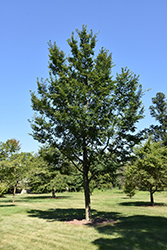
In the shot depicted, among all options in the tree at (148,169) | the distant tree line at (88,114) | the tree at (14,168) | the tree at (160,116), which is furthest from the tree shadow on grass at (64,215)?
the tree at (160,116)

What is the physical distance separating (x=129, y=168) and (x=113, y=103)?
11.3 m

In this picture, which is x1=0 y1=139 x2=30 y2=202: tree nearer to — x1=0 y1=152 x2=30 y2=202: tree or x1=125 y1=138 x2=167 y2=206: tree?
x1=0 y1=152 x2=30 y2=202: tree

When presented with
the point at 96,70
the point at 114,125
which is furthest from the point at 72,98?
the point at 114,125

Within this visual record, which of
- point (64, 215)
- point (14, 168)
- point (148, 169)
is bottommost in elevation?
point (64, 215)

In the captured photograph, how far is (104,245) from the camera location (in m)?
7.44

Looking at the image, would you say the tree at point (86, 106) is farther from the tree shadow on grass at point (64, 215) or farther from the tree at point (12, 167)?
the tree at point (12, 167)

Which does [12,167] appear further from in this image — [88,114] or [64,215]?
[88,114]

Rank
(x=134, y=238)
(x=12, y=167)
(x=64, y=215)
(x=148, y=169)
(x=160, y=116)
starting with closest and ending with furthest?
(x=134, y=238) → (x=64, y=215) → (x=148, y=169) → (x=12, y=167) → (x=160, y=116)

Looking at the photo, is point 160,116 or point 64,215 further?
point 160,116

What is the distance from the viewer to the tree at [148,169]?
19531mm

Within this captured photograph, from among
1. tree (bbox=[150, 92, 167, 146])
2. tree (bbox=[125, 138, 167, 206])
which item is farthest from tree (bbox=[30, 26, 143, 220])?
tree (bbox=[150, 92, 167, 146])

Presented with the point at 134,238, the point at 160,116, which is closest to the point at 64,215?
the point at 134,238

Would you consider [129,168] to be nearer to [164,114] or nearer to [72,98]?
[72,98]

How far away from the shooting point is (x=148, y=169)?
20.2m
